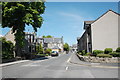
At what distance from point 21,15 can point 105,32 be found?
64.5 ft

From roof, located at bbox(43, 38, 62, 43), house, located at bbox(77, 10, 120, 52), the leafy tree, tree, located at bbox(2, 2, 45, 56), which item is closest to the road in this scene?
the leafy tree

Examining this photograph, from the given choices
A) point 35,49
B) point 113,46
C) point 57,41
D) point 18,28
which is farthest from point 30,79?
point 57,41

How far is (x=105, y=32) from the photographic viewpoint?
37406 mm

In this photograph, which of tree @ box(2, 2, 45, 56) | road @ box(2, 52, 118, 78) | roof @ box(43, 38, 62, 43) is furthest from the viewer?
roof @ box(43, 38, 62, 43)

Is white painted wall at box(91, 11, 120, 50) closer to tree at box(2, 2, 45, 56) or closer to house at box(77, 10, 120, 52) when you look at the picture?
house at box(77, 10, 120, 52)

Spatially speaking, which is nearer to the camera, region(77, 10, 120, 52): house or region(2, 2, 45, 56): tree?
region(2, 2, 45, 56): tree

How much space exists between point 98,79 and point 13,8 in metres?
22.2

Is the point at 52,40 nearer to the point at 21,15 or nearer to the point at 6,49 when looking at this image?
the point at 21,15

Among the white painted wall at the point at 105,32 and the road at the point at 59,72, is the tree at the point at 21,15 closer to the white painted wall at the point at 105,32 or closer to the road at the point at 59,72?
the road at the point at 59,72

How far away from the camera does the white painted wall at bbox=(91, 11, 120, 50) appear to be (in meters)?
36.9

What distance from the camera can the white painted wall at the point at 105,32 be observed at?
3691 centimetres

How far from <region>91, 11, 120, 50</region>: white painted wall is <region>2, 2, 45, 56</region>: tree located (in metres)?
13.7

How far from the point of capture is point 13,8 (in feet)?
92.3

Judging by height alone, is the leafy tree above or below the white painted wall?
below
